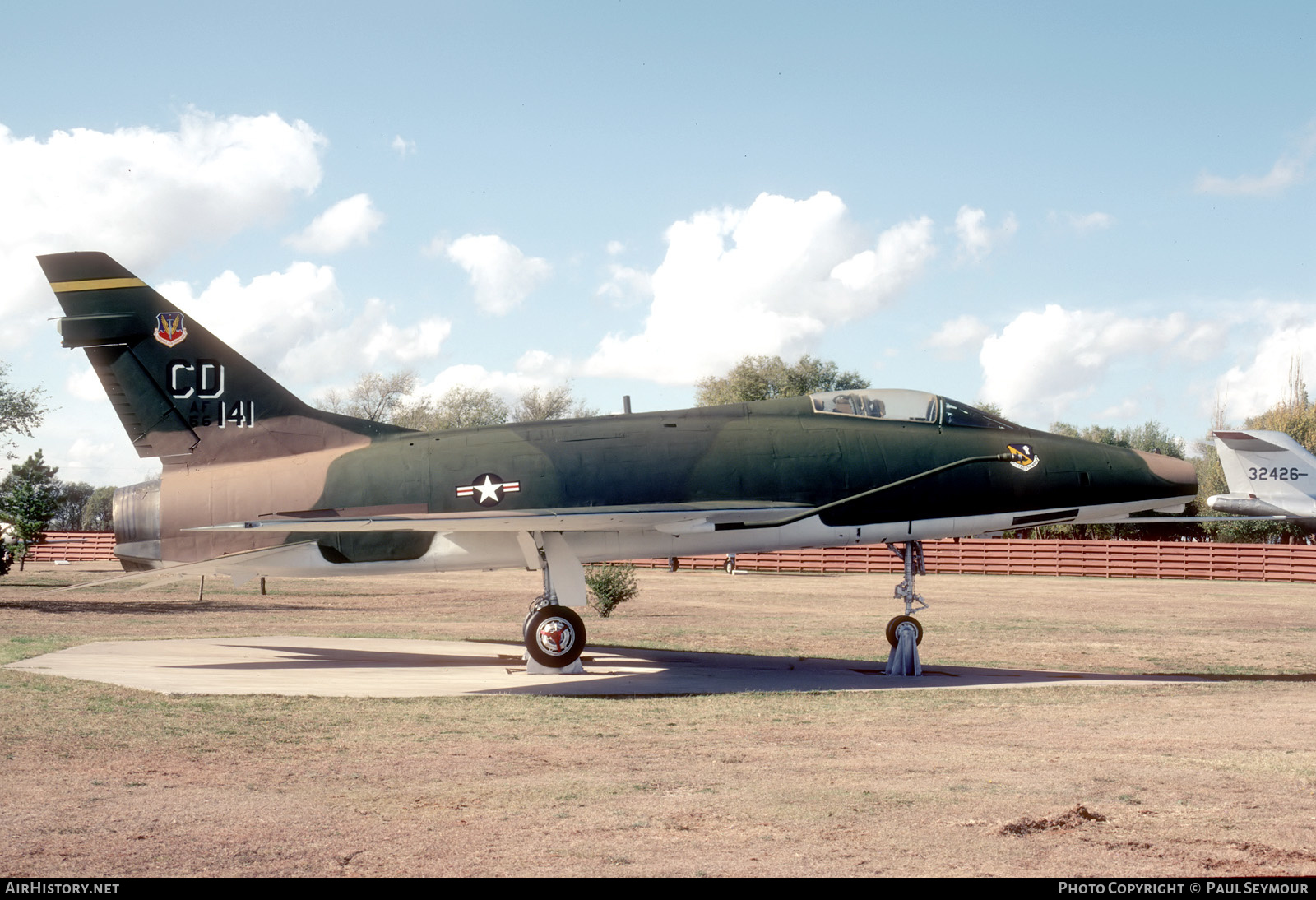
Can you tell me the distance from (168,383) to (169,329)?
85cm

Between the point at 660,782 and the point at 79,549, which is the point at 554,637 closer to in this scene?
the point at 660,782

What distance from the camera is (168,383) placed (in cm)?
1712

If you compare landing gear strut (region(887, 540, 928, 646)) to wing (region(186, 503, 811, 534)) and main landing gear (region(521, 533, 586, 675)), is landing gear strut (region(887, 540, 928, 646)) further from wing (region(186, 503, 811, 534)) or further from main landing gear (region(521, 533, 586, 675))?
main landing gear (region(521, 533, 586, 675))

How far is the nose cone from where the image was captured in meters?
16.8

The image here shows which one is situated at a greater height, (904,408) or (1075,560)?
(904,408)

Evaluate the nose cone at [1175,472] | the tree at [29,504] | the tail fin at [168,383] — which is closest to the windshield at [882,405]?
the nose cone at [1175,472]

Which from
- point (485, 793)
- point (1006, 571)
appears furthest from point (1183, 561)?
point (485, 793)

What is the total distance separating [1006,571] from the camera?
6250cm

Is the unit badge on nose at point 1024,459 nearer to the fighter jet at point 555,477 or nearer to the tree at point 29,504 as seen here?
the fighter jet at point 555,477

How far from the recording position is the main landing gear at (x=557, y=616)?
1616 centimetres

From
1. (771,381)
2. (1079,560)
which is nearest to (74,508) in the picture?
(771,381)

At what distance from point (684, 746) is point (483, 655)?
31.5ft
